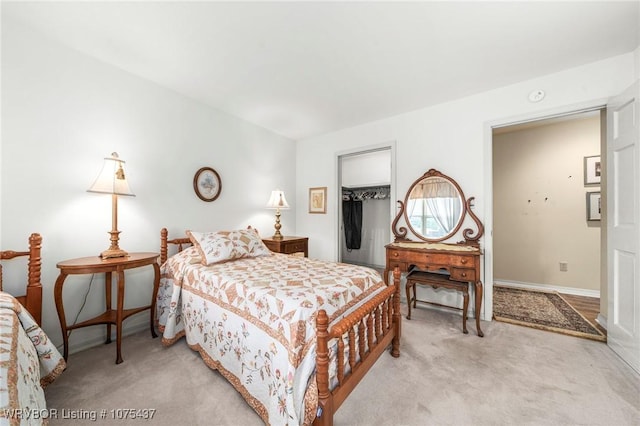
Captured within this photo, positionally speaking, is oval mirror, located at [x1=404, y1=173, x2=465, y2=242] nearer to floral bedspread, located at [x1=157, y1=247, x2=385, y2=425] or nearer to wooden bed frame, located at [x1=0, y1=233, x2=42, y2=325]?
floral bedspread, located at [x1=157, y1=247, x2=385, y2=425]

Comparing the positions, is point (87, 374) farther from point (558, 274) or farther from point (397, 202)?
point (558, 274)

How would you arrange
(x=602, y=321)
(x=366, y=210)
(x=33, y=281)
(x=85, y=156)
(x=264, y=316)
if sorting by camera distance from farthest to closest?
1. (x=366, y=210)
2. (x=602, y=321)
3. (x=85, y=156)
4. (x=33, y=281)
5. (x=264, y=316)

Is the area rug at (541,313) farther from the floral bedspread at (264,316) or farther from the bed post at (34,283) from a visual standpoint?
the bed post at (34,283)

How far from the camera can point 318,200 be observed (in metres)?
4.29

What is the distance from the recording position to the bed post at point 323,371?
127cm

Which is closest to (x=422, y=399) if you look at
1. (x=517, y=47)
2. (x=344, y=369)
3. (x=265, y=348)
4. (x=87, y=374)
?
(x=344, y=369)

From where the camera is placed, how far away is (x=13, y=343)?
1.13 m

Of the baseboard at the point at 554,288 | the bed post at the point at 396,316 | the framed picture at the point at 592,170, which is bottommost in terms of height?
the baseboard at the point at 554,288

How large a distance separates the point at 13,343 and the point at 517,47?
12.4ft

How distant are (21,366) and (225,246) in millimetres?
1504

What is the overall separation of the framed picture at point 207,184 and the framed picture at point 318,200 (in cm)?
159

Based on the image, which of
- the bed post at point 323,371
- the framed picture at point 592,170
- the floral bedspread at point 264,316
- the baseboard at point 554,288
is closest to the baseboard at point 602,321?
the baseboard at point 554,288

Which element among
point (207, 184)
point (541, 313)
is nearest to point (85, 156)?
point (207, 184)

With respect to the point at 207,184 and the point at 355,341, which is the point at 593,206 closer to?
the point at 355,341
